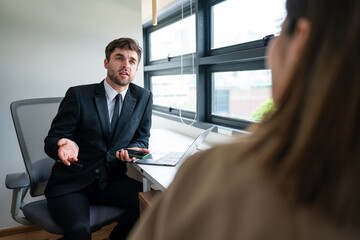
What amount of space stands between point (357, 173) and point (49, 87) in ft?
7.51

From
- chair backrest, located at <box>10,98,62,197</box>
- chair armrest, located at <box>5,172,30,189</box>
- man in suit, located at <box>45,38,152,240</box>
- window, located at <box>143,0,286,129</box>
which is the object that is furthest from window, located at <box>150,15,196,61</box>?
chair armrest, located at <box>5,172,30,189</box>

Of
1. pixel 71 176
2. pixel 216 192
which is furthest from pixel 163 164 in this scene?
pixel 216 192

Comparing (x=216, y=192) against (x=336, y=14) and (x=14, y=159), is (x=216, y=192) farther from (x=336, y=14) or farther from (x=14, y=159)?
(x=14, y=159)

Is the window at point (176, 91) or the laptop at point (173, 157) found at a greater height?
the window at point (176, 91)

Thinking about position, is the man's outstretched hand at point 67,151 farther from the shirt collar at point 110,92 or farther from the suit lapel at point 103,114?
the shirt collar at point 110,92

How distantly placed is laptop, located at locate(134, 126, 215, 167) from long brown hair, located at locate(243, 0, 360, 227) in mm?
1226

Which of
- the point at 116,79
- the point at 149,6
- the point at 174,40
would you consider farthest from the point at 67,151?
the point at 149,6

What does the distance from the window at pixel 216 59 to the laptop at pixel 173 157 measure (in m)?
0.43

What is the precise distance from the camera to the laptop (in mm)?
1603

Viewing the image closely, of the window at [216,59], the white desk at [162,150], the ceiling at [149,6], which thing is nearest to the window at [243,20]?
the window at [216,59]

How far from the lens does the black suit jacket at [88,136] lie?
1691mm

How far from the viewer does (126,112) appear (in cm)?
189

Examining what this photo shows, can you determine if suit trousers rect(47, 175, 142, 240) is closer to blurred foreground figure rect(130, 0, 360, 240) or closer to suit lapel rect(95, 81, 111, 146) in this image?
suit lapel rect(95, 81, 111, 146)

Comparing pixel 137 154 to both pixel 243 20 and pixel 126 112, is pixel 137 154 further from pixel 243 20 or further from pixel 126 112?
pixel 243 20
